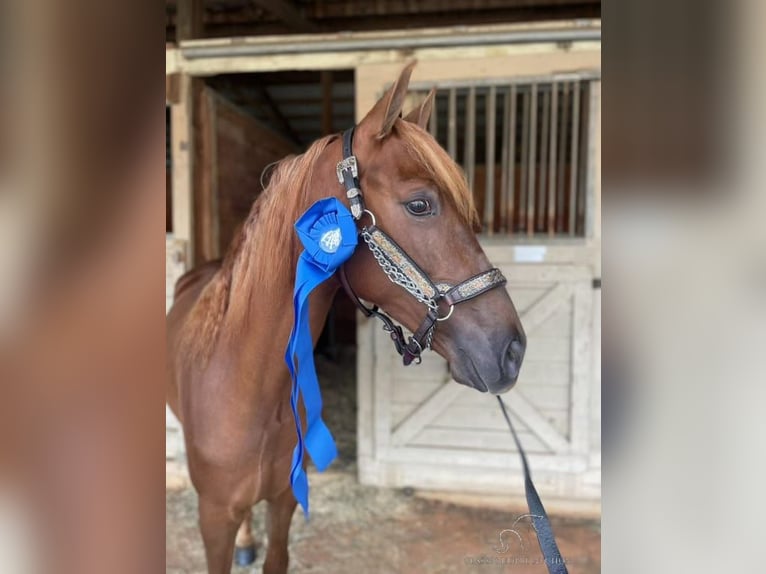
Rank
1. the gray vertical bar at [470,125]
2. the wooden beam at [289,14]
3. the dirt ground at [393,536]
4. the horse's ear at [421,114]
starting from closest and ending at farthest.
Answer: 1. the horse's ear at [421,114]
2. the dirt ground at [393,536]
3. the gray vertical bar at [470,125]
4. the wooden beam at [289,14]

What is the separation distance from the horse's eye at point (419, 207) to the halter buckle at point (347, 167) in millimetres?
158

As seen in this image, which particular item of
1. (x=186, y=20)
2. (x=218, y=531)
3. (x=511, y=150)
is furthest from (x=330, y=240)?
(x=186, y=20)

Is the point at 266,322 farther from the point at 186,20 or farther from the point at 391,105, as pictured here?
the point at 186,20

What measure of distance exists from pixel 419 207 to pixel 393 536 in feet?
7.25

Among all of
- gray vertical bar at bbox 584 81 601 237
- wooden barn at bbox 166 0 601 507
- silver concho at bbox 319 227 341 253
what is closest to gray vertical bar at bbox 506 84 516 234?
wooden barn at bbox 166 0 601 507

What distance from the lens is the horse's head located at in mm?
1095

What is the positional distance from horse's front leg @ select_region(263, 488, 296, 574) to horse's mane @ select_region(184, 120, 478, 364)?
2.15 feet

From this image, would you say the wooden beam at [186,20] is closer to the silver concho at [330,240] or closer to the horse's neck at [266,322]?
the horse's neck at [266,322]

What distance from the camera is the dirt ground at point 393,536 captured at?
239cm

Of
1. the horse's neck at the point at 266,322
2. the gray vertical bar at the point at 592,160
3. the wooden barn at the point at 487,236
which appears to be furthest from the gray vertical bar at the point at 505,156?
the horse's neck at the point at 266,322

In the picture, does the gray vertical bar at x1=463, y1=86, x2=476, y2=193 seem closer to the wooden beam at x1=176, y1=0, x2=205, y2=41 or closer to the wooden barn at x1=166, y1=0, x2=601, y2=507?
the wooden barn at x1=166, y1=0, x2=601, y2=507

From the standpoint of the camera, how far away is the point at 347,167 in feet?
3.83
